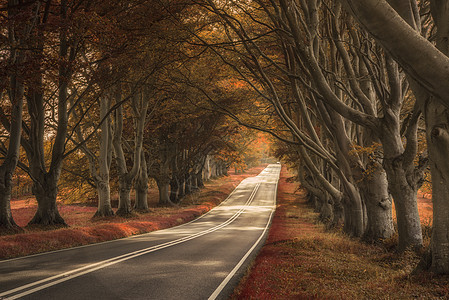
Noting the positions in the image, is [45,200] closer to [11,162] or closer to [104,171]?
[11,162]

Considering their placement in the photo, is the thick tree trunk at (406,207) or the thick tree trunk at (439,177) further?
the thick tree trunk at (406,207)

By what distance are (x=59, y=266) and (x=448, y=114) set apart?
29.5ft

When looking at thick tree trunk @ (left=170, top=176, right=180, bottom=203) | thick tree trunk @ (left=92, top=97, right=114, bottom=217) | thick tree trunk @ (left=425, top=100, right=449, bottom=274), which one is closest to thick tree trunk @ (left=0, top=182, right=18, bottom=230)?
thick tree trunk @ (left=92, top=97, right=114, bottom=217)

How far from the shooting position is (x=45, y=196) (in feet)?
49.9

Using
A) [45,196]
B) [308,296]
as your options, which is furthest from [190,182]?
[308,296]

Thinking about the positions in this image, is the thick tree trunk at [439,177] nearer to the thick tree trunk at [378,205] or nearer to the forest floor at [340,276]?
the forest floor at [340,276]

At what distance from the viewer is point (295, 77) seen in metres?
9.46

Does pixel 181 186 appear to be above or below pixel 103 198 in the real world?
below

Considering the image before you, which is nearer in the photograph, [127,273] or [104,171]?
[127,273]

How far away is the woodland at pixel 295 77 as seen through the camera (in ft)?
18.3

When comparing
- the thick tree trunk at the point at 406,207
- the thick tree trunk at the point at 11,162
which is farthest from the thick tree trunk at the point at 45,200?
the thick tree trunk at the point at 406,207

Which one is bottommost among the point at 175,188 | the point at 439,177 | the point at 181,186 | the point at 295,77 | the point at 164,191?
the point at 164,191

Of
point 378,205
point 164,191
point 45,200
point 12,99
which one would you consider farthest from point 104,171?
point 378,205

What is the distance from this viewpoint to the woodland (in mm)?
5566
